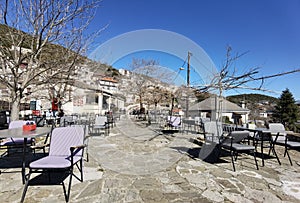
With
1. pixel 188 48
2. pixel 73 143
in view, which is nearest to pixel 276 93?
pixel 188 48

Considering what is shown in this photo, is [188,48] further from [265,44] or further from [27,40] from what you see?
[27,40]

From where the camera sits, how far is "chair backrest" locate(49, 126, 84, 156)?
7.98 feet

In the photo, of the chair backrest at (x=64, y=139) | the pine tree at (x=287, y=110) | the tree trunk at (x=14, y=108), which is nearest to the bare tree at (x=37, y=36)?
the tree trunk at (x=14, y=108)

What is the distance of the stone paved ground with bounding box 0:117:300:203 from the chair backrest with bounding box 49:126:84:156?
0.50 m

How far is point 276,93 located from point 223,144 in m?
1.63

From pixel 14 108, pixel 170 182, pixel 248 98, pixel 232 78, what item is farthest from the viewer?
pixel 248 98

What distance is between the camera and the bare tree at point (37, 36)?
3.96m

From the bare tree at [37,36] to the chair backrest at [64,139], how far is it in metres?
2.50

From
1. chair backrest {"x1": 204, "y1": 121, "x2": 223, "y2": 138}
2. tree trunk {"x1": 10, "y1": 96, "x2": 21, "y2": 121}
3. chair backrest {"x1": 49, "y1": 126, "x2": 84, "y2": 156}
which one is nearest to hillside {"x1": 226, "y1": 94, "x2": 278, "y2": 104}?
chair backrest {"x1": 204, "y1": 121, "x2": 223, "y2": 138}

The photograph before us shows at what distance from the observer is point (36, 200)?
73.8 inches

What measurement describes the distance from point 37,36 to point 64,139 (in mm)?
3366

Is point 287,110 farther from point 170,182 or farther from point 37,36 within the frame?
point 37,36

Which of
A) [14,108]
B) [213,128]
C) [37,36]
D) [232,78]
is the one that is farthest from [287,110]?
[14,108]

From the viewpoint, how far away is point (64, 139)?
8.17 ft
